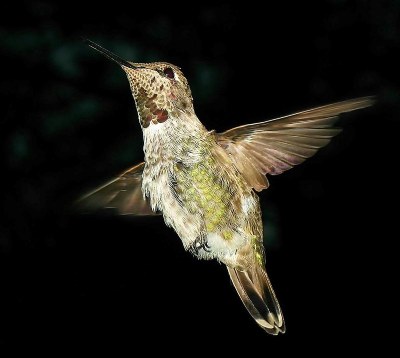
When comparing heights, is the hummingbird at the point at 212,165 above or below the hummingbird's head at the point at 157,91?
below


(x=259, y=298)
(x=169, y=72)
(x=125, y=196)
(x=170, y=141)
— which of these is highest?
(x=169, y=72)

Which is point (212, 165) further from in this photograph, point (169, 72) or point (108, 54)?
point (108, 54)

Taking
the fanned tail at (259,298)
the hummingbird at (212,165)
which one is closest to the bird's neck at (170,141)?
the hummingbird at (212,165)

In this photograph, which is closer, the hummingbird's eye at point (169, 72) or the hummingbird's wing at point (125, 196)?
the hummingbird's eye at point (169, 72)

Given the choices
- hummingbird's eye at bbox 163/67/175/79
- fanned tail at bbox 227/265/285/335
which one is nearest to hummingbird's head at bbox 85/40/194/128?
hummingbird's eye at bbox 163/67/175/79

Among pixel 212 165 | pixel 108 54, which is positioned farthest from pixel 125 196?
pixel 108 54

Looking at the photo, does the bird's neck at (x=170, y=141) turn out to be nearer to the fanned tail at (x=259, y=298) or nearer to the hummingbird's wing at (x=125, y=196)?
the hummingbird's wing at (x=125, y=196)

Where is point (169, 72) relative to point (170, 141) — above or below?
above

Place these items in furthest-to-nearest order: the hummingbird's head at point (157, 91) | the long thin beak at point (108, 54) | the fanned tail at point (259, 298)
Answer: the fanned tail at point (259, 298)
the hummingbird's head at point (157, 91)
the long thin beak at point (108, 54)
